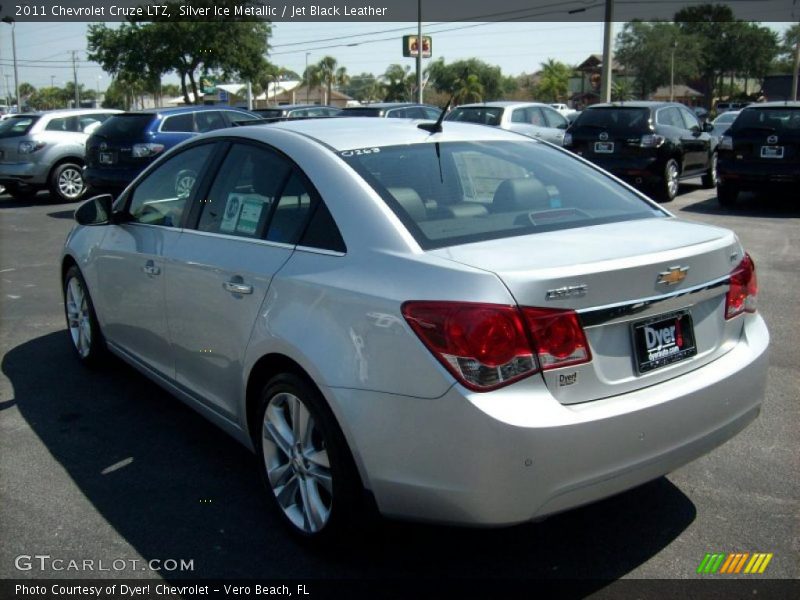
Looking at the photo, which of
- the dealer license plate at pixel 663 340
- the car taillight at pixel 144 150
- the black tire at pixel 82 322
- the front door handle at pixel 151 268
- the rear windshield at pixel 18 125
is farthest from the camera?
the rear windshield at pixel 18 125

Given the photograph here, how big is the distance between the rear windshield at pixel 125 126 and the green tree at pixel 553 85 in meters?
80.1

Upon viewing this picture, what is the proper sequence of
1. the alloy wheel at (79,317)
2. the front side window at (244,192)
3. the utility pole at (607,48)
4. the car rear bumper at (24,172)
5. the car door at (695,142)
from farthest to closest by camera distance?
the utility pole at (607,48) → the car rear bumper at (24,172) → the car door at (695,142) → the alloy wheel at (79,317) → the front side window at (244,192)

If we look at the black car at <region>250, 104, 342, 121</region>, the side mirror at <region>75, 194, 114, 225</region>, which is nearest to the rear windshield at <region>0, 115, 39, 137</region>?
the black car at <region>250, 104, 342, 121</region>

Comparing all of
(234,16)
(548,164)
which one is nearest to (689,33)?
(234,16)

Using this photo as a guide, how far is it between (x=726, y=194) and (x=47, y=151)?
1205 centimetres

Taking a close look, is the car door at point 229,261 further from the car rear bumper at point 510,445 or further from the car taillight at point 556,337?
the car taillight at point 556,337

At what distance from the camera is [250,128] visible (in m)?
3.88

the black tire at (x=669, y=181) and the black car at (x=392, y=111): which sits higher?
the black car at (x=392, y=111)

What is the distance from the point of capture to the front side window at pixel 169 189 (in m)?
4.16

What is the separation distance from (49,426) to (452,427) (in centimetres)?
292

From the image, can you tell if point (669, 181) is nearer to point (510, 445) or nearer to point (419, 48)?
point (510, 445)

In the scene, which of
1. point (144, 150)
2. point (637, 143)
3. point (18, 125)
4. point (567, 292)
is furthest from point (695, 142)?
point (567, 292)

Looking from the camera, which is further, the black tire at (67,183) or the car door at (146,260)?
the black tire at (67,183)

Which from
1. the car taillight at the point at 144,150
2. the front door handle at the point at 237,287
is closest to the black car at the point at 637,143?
the car taillight at the point at 144,150
